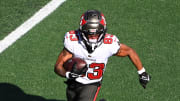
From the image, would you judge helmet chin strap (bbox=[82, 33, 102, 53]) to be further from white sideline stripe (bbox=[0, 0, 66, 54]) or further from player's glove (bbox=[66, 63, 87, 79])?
white sideline stripe (bbox=[0, 0, 66, 54])

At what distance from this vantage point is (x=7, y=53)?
36.0 feet

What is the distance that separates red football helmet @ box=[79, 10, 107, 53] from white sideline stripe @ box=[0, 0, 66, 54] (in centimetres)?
410

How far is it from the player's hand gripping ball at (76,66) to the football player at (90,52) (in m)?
0.06

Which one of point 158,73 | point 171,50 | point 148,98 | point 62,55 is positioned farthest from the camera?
point 171,50

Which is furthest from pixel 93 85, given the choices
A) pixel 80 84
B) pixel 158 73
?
pixel 158 73

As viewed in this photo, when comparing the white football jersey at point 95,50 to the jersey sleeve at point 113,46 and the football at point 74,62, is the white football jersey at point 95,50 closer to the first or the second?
the jersey sleeve at point 113,46

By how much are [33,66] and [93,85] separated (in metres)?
2.70

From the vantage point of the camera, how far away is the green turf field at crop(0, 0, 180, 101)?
979cm

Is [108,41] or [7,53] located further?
[7,53]

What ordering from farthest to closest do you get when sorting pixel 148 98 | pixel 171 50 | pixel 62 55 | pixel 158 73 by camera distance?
pixel 171 50 < pixel 158 73 < pixel 148 98 < pixel 62 55

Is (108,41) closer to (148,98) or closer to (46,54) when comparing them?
(148,98)

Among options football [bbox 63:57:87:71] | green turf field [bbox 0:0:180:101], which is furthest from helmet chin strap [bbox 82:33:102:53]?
green turf field [bbox 0:0:180:101]

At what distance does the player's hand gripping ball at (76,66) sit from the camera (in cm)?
725

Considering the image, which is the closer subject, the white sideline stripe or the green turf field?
the green turf field
